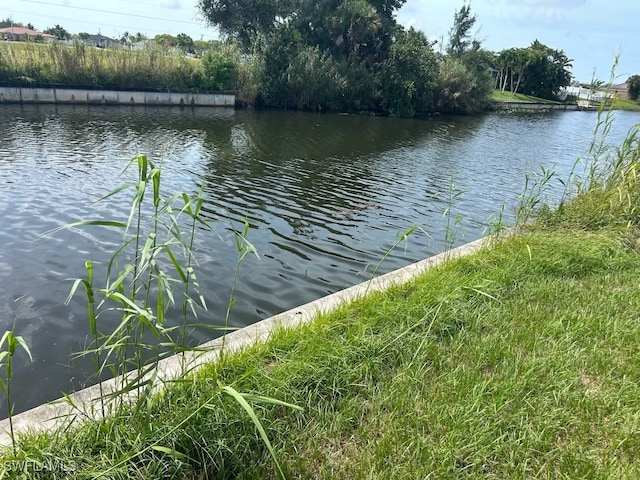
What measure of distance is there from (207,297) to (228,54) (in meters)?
27.0

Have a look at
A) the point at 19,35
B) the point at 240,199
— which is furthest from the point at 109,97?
the point at 19,35

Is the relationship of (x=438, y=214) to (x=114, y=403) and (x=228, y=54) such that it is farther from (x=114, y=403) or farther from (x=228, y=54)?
(x=228, y=54)

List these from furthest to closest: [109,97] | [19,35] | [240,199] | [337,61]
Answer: [19,35]
[337,61]
[109,97]
[240,199]

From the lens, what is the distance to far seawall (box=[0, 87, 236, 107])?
22.5 metres

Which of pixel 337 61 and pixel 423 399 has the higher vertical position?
pixel 337 61

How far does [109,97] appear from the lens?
24.6 m

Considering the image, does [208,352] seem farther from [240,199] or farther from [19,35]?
[19,35]

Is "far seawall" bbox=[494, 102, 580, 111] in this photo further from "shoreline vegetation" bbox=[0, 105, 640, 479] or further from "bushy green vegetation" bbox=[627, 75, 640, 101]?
"shoreline vegetation" bbox=[0, 105, 640, 479]

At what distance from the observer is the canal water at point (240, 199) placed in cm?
534

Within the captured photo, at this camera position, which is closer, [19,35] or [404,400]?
[404,400]

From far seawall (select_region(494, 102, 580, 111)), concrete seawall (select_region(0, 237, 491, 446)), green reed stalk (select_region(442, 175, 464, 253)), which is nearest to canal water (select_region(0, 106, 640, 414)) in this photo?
green reed stalk (select_region(442, 175, 464, 253))

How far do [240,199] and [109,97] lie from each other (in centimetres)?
1878

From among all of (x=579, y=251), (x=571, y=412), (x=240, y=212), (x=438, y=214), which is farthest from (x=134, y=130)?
(x=571, y=412)

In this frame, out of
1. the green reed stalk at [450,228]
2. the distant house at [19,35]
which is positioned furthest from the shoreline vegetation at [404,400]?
the distant house at [19,35]
